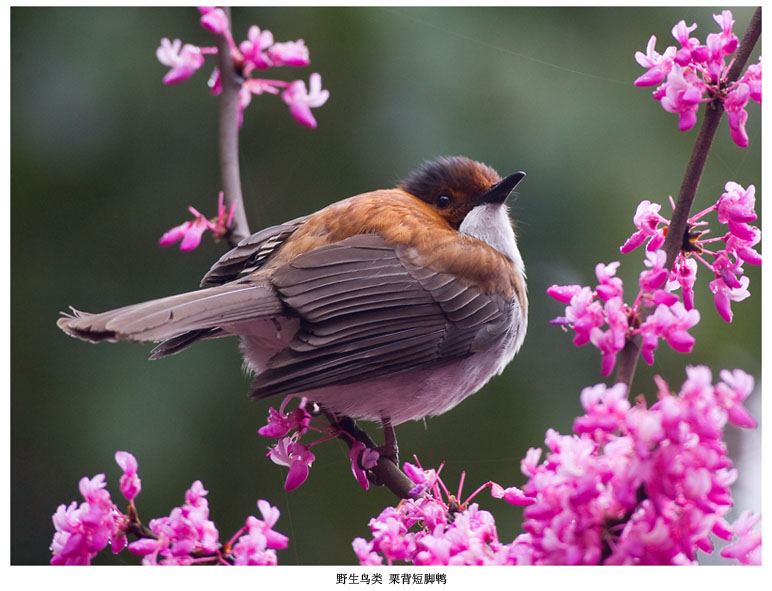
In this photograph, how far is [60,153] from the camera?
135 inches

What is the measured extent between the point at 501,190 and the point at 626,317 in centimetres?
117

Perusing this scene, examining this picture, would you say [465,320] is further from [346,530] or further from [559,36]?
[559,36]

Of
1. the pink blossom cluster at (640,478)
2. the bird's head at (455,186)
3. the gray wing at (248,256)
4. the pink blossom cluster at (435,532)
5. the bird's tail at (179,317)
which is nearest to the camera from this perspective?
the pink blossom cluster at (640,478)

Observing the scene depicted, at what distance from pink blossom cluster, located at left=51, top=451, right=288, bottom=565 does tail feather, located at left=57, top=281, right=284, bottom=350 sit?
28 cm

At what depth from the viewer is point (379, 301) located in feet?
7.73

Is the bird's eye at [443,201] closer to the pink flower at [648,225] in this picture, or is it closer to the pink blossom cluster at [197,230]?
the pink blossom cluster at [197,230]

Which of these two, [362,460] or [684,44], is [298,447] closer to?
[362,460]

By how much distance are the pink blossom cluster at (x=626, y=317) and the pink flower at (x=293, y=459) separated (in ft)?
2.72

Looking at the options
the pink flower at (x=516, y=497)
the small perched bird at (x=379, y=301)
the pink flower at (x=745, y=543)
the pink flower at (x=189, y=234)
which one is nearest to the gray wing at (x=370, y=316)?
the small perched bird at (x=379, y=301)

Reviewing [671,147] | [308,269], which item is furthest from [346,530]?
[671,147]

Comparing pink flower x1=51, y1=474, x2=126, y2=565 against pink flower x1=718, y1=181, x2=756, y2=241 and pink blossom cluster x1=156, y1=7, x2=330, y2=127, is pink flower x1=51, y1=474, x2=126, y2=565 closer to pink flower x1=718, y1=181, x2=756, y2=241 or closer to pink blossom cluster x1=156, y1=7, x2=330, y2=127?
pink blossom cluster x1=156, y1=7, x2=330, y2=127

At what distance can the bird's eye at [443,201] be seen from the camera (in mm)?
2779

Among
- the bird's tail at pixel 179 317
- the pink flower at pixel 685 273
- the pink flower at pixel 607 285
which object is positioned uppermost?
the pink flower at pixel 607 285
